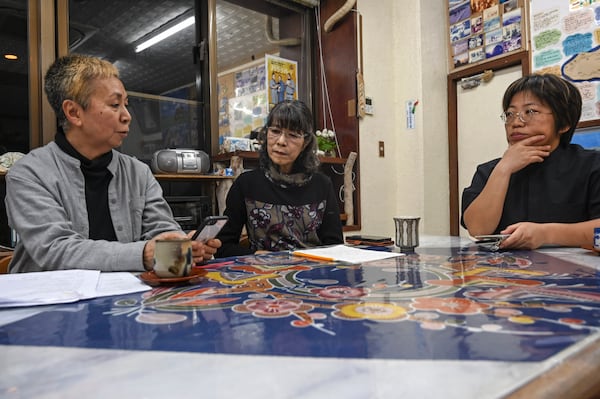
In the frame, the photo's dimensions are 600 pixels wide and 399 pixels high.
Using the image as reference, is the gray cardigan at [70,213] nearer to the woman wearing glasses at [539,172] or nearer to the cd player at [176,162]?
the cd player at [176,162]

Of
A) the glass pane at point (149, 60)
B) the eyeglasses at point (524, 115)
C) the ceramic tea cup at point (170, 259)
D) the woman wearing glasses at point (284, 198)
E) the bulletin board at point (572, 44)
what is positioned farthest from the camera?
the glass pane at point (149, 60)

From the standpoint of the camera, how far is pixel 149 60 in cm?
276

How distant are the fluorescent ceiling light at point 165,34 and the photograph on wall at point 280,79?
65cm

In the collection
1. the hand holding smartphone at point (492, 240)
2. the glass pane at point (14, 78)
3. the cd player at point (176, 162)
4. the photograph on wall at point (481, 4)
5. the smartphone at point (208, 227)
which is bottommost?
the hand holding smartphone at point (492, 240)

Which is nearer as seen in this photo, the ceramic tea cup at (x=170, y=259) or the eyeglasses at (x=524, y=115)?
the ceramic tea cup at (x=170, y=259)

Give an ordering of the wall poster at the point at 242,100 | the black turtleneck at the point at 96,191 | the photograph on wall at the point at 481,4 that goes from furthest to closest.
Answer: the wall poster at the point at 242,100 < the photograph on wall at the point at 481,4 < the black turtleneck at the point at 96,191

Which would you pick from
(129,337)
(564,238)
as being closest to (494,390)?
(129,337)

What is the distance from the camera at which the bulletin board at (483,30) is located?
282 cm

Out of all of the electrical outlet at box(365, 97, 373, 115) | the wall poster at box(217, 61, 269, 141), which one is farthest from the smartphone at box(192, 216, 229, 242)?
the electrical outlet at box(365, 97, 373, 115)

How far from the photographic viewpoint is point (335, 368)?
0.38m

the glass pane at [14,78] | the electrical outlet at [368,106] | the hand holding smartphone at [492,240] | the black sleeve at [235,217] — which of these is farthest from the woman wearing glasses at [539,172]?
the glass pane at [14,78]

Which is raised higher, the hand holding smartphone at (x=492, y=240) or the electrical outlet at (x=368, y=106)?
the electrical outlet at (x=368, y=106)

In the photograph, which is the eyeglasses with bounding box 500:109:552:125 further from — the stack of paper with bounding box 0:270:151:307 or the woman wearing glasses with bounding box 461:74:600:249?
the stack of paper with bounding box 0:270:151:307

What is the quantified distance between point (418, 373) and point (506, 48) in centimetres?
310
